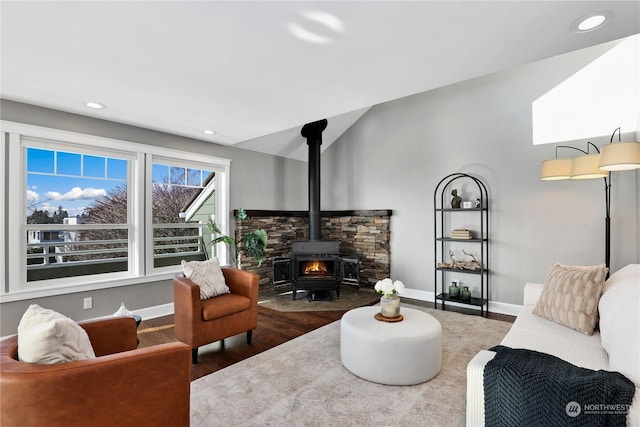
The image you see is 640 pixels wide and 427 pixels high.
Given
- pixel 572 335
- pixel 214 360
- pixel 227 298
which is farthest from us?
pixel 227 298

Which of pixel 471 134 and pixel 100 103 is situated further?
pixel 471 134

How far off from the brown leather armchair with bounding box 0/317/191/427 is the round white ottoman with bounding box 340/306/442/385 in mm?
1351

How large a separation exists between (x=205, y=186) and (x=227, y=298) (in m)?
2.32

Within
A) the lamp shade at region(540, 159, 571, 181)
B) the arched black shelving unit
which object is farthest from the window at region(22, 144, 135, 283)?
the lamp shade at region(540, 159, 571, 181)

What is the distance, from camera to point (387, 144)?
5.42 metres

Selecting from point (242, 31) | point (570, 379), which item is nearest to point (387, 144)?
point (242, 31)

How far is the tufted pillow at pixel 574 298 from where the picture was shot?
2.21 m

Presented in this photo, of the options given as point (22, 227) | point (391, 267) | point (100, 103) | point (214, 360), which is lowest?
point (214, 360)

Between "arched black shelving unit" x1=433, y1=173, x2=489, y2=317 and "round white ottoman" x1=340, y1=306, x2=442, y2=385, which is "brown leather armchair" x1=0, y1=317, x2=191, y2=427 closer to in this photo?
"round white ottoman" x1=340, y1=306, x2=442, y2=385

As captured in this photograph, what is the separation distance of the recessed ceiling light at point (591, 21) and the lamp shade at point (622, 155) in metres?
1.03

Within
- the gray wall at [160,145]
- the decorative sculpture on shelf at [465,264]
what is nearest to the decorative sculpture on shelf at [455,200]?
the decorative sculpture on shelf at [465,264]

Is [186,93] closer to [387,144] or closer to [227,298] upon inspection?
[227,298]

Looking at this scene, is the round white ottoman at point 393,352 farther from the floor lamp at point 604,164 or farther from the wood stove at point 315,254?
the wood stove at point 315,254

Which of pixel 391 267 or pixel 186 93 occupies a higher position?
pixel 186 93
